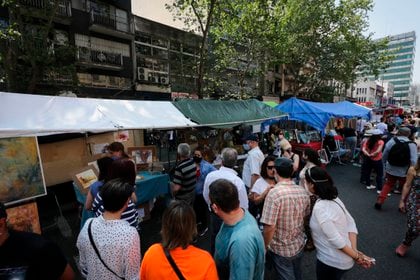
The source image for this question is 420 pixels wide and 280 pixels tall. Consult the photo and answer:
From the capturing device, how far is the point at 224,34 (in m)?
13.0

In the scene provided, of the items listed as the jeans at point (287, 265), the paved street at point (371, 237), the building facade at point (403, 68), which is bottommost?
the paved street at point (371, 237)

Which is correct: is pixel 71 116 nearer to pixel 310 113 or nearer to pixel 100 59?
pixel 310 113

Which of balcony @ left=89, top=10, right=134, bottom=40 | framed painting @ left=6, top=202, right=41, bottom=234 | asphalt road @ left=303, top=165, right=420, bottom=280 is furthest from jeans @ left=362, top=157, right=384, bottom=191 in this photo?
balcony @ left=89, top=10, right=134, bottom=40

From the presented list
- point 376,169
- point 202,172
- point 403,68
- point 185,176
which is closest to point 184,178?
point 185,176

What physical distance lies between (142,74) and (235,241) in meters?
17.4

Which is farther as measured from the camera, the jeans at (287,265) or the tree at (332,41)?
the tree at (332,41)

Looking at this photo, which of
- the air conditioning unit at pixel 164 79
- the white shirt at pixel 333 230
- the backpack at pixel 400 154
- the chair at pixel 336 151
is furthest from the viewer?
the air conditioning unit at pixel 164 79

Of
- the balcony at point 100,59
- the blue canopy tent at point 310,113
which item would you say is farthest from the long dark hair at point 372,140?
the balcony at point 100,59

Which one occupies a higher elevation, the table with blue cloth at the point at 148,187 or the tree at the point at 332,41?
the tree at the point at 332,41

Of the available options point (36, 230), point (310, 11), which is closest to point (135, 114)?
point (36, 230)

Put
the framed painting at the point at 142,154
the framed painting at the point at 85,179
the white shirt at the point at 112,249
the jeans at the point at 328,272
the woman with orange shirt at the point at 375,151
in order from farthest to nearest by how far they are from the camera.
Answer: the woman with orange shirt at the point at 375,151
the framed painting at the point at 142,154
the framed painting at the point at 85,179
the jeans at the point at 328,272
the white shirt at the point at 112,249

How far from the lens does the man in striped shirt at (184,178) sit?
375 cm

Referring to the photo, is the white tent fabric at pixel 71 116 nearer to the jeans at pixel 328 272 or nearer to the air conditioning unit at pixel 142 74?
the jeans at pixel 328 272

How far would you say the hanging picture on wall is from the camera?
3143mm
